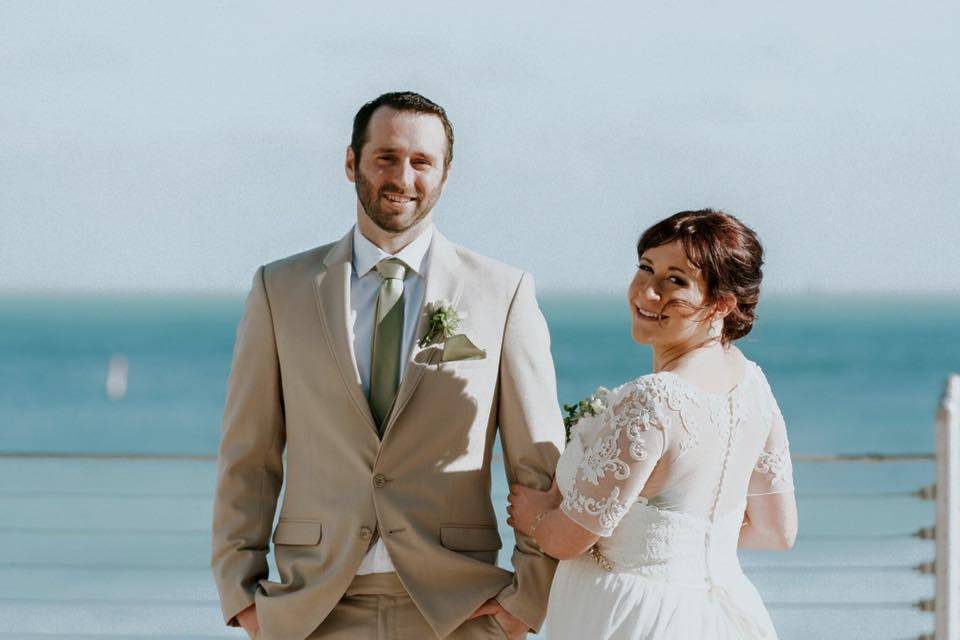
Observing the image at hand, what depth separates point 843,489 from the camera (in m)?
16.7

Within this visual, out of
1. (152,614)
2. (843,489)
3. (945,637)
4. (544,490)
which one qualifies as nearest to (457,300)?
(544,490)

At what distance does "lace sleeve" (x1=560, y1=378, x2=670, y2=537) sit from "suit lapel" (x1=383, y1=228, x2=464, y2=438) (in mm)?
456

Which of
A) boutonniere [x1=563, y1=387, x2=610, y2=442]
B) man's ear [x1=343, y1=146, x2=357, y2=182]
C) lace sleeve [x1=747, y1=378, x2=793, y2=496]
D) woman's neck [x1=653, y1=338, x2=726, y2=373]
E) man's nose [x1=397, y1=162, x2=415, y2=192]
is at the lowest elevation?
lace sleeve [x1=747, y1=378, x2=793, y2=496]

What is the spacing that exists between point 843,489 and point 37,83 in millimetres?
24026

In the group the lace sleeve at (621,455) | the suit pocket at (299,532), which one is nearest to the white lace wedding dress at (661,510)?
the lace sleeve at (621,455)

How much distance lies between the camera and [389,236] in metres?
3.23

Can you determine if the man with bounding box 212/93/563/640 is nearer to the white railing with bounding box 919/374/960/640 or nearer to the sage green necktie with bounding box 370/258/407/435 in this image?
the sage green necktie with bounding box 370/258/407/435

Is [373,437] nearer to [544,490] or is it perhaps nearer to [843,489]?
[544,490]

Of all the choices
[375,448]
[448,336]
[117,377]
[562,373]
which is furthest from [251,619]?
[117,377]

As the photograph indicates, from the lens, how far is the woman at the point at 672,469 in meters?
2.88

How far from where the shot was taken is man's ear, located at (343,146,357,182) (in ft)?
10.5

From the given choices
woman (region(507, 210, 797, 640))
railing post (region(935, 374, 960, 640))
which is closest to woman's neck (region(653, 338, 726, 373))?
woman (region(507, 210, 797, 640))

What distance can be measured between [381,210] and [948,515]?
2689mm

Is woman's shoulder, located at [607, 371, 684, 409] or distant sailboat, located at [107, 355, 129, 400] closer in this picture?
woman's shoulder, located at [607, 371, 684, 409]
